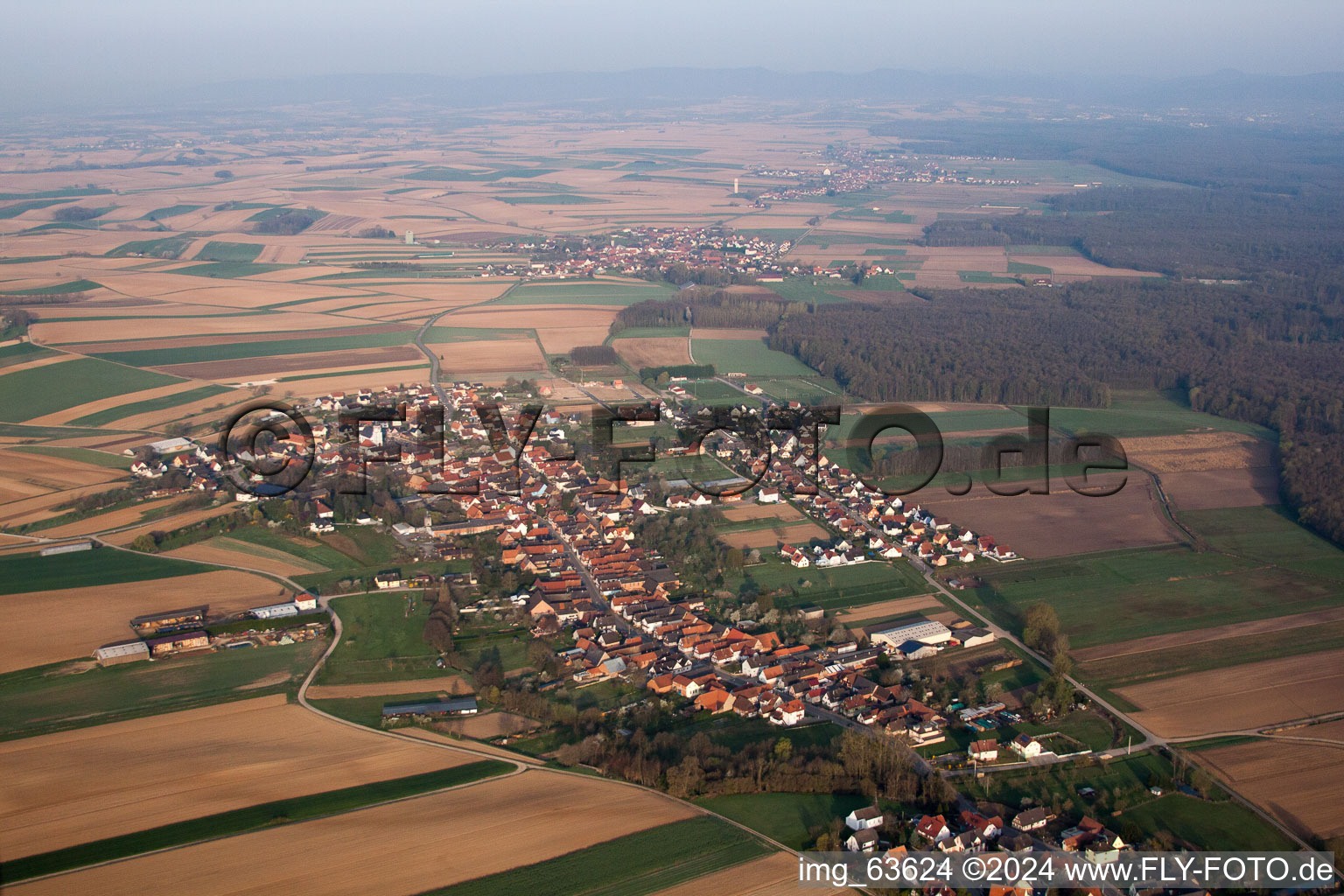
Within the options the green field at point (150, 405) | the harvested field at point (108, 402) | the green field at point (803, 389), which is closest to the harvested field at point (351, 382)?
the green field at point (150, 405)

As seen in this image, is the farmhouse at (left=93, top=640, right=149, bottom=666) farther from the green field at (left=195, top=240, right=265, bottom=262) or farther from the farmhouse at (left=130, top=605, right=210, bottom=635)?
the green field at (left=195, top=240, right=265, bottom=262)

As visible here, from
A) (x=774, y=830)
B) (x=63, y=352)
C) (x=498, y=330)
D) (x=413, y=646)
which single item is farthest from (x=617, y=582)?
(x=63, y=352)

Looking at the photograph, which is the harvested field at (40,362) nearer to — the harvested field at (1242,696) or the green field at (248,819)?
the green field at (248,819)

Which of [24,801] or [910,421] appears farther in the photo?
[910,421]

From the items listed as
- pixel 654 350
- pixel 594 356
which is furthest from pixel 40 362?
pixel 654 350

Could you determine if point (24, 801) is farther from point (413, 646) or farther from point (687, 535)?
point (687, 535)

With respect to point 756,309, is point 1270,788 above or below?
below

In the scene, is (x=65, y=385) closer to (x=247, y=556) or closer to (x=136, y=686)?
(x=247, y=556)
